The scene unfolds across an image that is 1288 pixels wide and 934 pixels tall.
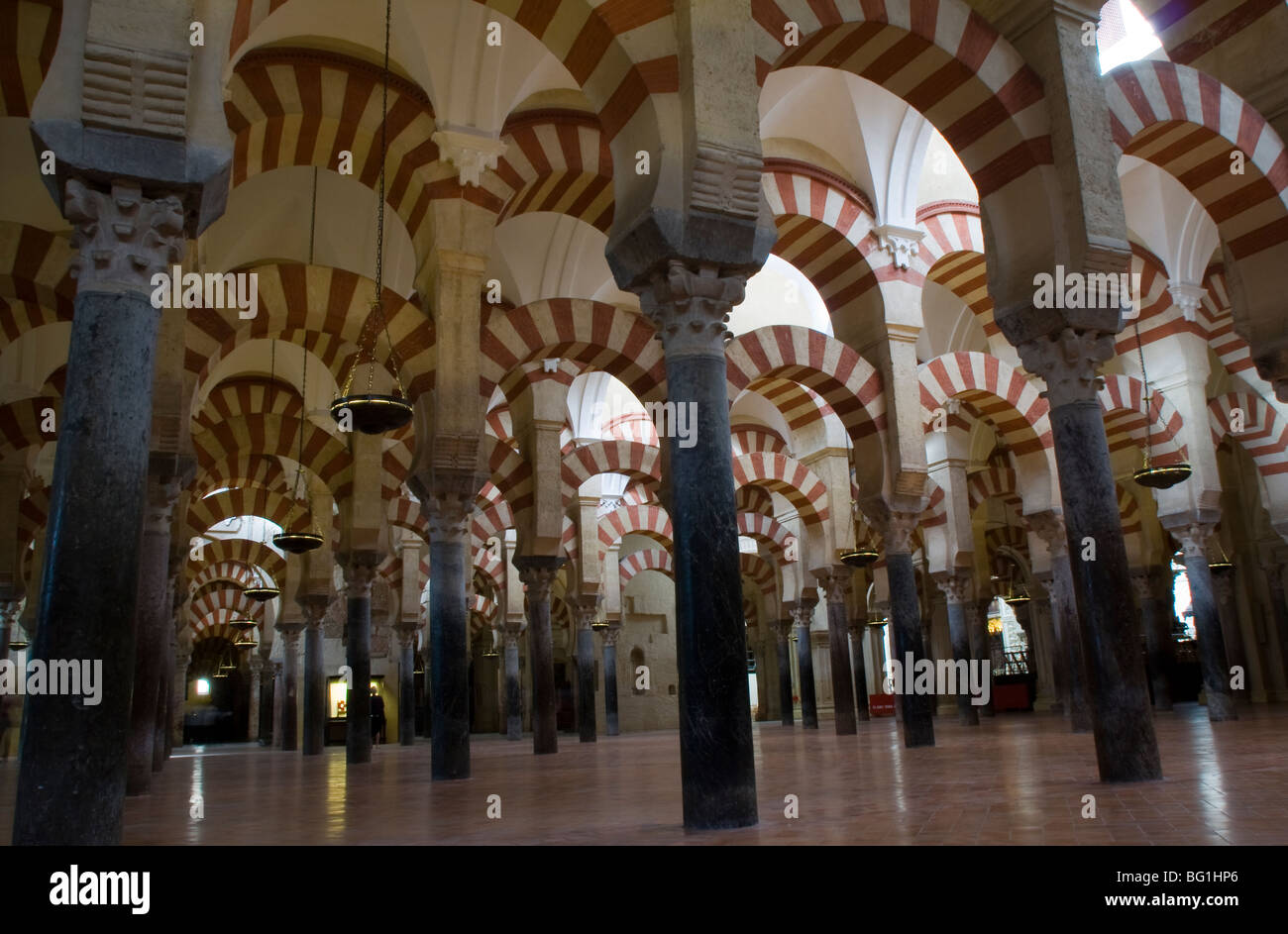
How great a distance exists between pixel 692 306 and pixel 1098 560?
263 cm

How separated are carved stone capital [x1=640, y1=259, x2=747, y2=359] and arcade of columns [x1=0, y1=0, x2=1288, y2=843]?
0.02 metres

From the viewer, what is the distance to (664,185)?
4383 mm

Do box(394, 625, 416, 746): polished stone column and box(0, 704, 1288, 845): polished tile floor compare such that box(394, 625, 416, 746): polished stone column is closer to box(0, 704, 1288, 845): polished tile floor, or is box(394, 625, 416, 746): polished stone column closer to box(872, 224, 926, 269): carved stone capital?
box(0, 704, 1288, 845): polished tile floor

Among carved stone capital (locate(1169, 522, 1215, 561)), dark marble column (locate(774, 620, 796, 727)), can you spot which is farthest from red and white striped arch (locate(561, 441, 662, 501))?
carved stone capital (locate(1169, 522, 1215, 561))

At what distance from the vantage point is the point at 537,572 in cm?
1138

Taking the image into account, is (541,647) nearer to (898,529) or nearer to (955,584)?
(898,529)

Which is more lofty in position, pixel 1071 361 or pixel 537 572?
pixel 1071 361

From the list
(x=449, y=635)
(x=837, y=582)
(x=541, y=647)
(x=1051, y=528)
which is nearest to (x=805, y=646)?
(x=837, y=582)

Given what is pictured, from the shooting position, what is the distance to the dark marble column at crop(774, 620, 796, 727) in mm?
17375
